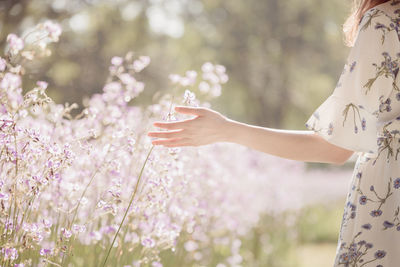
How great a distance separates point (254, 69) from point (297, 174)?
11383 millimetres

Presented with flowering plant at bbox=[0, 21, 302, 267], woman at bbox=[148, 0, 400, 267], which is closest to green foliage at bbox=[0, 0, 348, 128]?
flowering plant at bbox=[0, 21, 302, 267]

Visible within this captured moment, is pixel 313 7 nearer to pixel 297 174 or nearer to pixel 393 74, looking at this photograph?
pixel 297 174

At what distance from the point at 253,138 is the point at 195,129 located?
0.21m

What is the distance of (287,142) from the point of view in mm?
1759

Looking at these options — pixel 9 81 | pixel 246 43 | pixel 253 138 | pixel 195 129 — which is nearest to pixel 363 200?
pixel 253 138

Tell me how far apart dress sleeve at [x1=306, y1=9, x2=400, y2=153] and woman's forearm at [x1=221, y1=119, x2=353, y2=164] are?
0.11m

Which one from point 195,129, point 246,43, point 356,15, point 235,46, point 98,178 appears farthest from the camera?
point 235,46

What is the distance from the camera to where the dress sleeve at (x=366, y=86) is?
1.60 meters

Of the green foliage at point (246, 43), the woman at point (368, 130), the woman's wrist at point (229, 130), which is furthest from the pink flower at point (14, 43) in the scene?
the green foliage at point (246, 43)

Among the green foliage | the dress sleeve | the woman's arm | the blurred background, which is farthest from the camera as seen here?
the green foliage

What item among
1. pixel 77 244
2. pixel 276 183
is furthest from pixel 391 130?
pixel 276 183

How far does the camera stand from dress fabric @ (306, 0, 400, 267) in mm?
1610

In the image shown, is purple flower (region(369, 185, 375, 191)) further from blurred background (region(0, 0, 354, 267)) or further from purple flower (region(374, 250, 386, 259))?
blurred background (region(0, 0, 354, 267))

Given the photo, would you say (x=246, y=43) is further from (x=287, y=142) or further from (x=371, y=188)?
(x=371, y=188)
